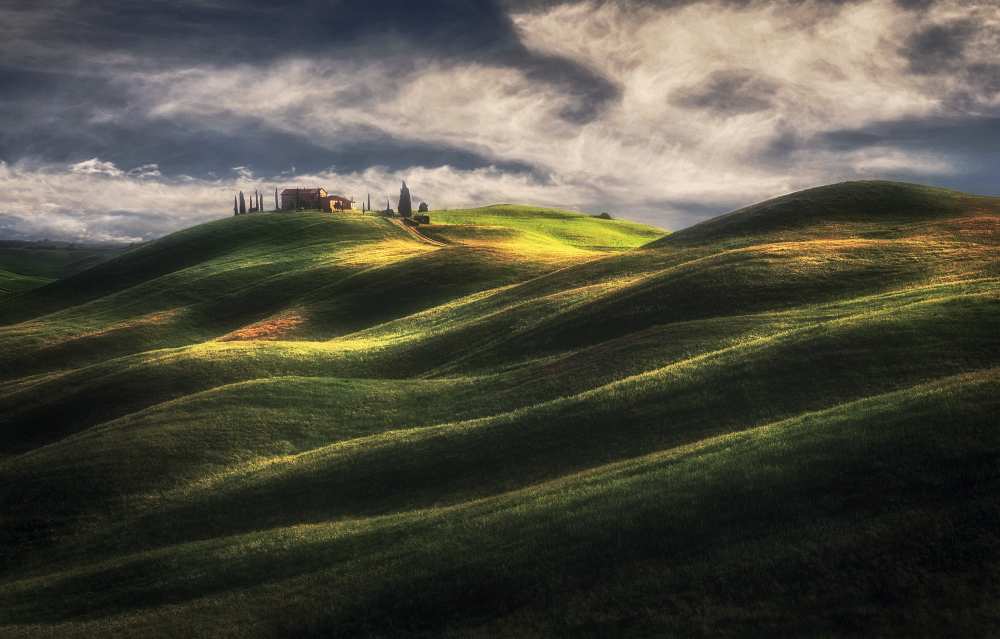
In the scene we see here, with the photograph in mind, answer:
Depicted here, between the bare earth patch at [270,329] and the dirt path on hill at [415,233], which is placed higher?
the dirt path on hill at [415,233]

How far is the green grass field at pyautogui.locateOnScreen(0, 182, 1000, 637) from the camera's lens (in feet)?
59.2

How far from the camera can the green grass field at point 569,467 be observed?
18031 mm

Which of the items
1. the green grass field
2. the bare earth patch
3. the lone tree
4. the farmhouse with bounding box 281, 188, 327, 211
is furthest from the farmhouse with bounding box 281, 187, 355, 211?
the green grass field

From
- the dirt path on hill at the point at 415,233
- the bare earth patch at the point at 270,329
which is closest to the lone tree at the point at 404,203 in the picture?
the dirt path on hill at the point at 415,233

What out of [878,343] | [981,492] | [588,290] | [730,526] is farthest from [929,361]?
[588,290]

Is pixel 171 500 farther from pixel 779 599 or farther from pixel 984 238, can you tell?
pixel 984 238

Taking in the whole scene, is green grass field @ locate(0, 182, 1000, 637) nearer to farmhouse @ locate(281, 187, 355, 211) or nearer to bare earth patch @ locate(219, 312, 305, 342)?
bare earth patch @ locate(219, 312, 305, 342)

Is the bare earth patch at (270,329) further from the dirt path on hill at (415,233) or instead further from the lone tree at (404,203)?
the lone tree at (404,203)

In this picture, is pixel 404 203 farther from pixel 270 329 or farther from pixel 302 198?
pixel 270 329

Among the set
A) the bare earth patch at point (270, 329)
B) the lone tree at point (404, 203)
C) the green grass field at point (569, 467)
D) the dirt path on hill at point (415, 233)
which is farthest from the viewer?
the lone tree at point (404, 203)

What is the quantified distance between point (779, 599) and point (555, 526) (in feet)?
24.9

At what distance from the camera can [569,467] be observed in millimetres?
29297

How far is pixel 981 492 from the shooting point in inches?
728

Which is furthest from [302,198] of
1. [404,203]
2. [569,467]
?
[569,467]
